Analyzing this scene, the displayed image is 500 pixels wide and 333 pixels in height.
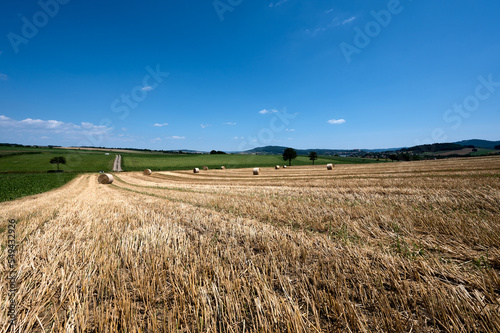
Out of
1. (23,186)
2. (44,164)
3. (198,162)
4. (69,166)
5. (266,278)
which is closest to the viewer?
(266,278)

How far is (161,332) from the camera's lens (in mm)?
1944

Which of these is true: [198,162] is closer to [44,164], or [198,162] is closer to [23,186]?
[23,186]

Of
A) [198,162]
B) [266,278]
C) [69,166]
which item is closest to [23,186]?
[266,278]

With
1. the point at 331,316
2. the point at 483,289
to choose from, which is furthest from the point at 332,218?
the point at 331,316

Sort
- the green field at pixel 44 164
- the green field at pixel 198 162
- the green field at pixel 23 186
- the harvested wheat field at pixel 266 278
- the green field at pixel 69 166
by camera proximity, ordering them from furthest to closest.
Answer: the green field at pixel 198 162 < the green field at pixel 44 164 < the green field at pixel 69 166 < the green field at pixel 23 186 < the harvested wheat field at pixel 266 278

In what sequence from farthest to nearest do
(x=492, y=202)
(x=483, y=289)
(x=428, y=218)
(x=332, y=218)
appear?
(x=492, y=202), (x=332, y=218), (x=428, y=218), (x=483, y=289)

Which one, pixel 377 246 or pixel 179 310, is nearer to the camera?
pixel 179 310

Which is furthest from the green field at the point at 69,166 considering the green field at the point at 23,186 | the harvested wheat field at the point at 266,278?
the harvested wheat field at the point at 266,278

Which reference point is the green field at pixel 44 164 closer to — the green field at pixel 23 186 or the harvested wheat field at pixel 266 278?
the green field at pixel 23 186

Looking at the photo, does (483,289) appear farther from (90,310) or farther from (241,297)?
(90,310)

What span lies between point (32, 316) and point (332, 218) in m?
6.12

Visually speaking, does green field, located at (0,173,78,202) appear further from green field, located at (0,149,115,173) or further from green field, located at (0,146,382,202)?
green field, located at (0,149,115,173)

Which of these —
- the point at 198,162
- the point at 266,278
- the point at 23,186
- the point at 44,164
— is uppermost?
the point at 266,278

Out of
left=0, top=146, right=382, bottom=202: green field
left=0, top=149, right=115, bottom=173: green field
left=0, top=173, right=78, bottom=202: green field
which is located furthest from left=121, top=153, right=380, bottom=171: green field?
left=0, top=173, right=78, bottom=202: green field
